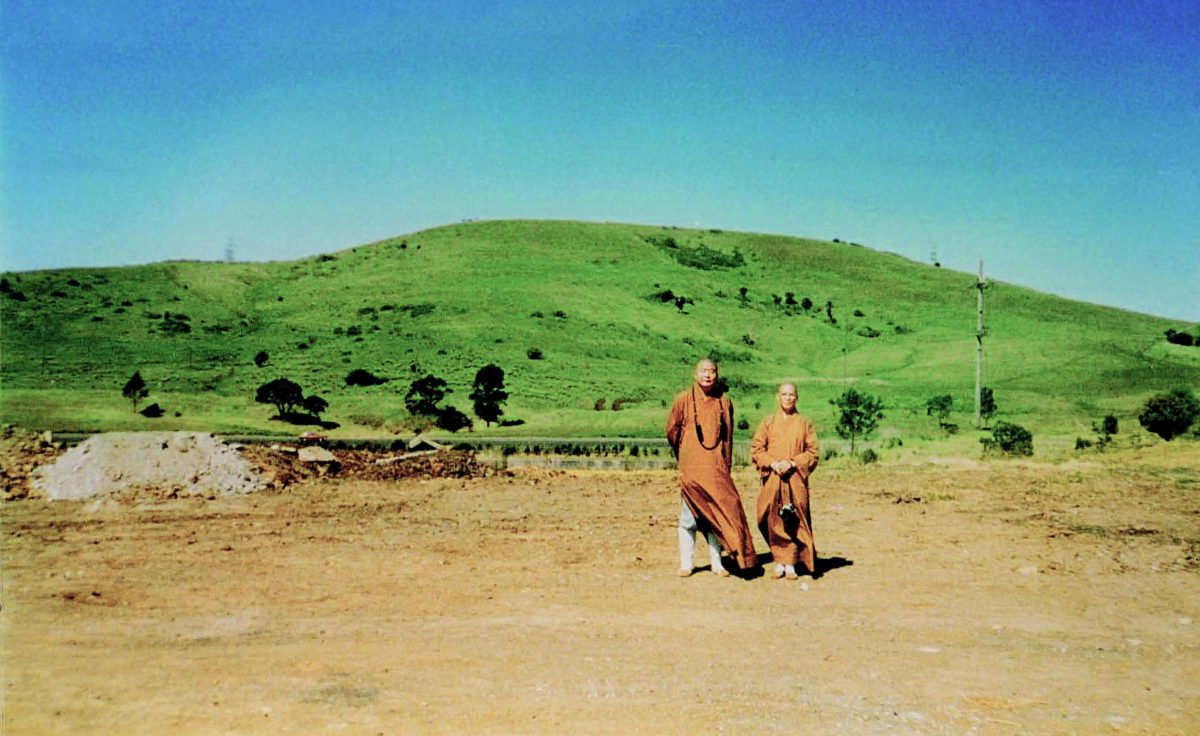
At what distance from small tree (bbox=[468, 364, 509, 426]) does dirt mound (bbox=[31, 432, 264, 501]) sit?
23108 mm

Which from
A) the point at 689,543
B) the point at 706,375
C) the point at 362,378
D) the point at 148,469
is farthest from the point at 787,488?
the point at 362,378

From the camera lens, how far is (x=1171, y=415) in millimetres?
31125

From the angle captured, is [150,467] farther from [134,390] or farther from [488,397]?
[134,390]

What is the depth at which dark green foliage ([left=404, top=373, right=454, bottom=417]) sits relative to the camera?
41656 millimetres

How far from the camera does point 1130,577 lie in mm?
Result: 10586

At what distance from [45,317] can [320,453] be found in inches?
2059

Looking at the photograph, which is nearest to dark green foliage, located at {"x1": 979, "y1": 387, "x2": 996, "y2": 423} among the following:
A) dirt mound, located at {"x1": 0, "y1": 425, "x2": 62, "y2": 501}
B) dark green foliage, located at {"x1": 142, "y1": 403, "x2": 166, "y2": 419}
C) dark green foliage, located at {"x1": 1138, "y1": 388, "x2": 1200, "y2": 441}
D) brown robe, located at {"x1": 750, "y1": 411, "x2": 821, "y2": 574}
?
dark green foliage, located at {"x1": 1138, "y1": 388, "x2": 1200, "y2": 441}

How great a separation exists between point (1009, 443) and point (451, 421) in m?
22.8

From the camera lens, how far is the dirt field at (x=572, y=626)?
5953 mm

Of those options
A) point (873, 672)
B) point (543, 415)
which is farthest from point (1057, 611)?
point (543, 415)

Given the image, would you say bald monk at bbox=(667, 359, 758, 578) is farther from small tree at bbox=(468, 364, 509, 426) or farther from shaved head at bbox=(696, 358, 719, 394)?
small tree at bbox=(468, 364, 509, 426)

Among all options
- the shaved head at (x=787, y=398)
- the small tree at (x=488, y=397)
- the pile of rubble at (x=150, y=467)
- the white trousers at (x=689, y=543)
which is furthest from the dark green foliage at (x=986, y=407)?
the white trousers at (x=689, y=543)

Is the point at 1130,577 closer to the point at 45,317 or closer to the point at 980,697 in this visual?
the point at 980,697

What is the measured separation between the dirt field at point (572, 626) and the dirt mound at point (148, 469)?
977mm
